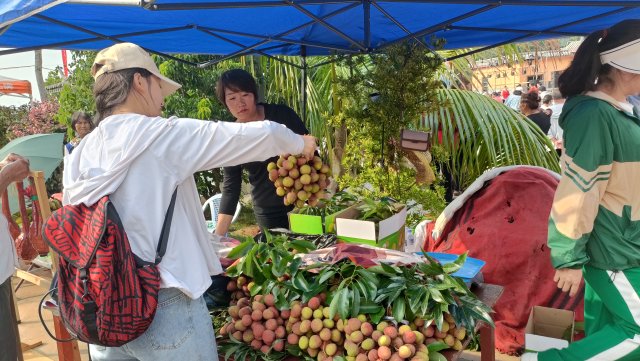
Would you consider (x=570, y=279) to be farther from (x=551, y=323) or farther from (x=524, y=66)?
(x=524, y=66)

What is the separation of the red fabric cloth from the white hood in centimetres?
238

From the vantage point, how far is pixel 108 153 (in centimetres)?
139

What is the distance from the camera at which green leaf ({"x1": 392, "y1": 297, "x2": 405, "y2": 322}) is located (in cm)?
166

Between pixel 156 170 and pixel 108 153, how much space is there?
5.6 inches

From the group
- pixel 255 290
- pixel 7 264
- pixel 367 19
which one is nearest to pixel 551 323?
pixel 255 290

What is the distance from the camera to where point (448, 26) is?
3584 mm

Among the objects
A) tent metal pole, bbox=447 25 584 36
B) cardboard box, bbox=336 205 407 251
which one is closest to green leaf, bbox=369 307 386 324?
cardboard box, bbox=336 205 407 251

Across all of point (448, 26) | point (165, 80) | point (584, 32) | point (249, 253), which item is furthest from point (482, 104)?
point (165, 80)

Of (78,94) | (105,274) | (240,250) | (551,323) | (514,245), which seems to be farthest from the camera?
(78,94)

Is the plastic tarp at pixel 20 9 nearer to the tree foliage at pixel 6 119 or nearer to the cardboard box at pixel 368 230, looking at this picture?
the cardboard box at pixel 368 230

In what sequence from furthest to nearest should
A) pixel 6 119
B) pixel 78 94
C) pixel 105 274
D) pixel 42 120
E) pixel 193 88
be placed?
pixel 6 119 < pixel 42 120 < pixel 78 94 < pixel 193 88 < pixel 105 274

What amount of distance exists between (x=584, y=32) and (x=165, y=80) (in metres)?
3.53

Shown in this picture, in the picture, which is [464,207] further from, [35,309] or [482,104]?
[35,309]

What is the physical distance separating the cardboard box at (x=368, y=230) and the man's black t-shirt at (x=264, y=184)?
29.0 inches
